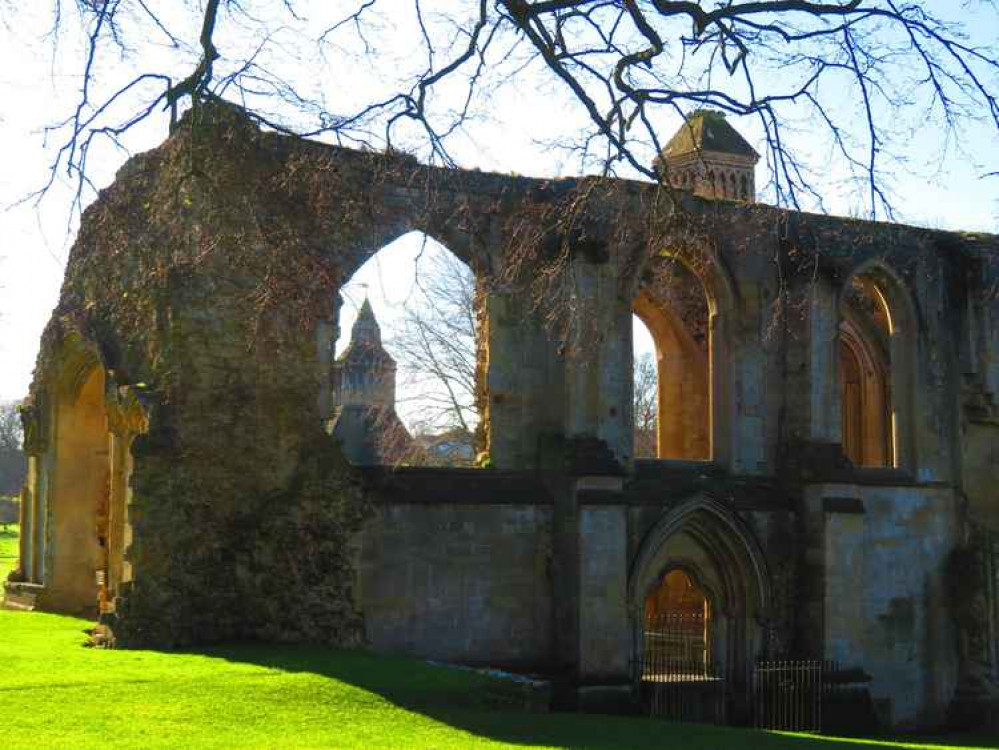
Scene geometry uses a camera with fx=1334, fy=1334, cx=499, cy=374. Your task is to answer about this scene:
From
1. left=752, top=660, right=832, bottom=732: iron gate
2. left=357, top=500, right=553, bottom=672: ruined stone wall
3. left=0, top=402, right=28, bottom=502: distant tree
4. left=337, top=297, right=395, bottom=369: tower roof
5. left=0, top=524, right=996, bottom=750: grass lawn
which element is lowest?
left=752, top=660, right=832, bottom=732: iron gate

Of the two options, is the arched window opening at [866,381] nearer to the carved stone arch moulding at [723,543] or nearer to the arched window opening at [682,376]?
Result: the arched window opening at [682,376]

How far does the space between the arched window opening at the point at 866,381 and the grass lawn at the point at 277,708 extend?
1254 cm

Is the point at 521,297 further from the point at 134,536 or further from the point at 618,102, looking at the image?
the point at 618,102

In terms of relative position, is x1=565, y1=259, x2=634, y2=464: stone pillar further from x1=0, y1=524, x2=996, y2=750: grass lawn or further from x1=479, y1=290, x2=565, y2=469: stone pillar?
x1=0, y1=524, x2=996, y2=750: grass lawn

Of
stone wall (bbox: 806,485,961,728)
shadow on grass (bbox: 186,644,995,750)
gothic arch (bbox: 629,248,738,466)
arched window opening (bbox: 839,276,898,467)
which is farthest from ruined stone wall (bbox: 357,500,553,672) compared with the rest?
arched window opening (bbox: 839,276,898,467)

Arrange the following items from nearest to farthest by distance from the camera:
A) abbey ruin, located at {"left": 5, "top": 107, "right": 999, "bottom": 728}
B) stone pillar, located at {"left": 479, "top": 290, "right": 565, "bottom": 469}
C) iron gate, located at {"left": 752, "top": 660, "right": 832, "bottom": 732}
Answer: abbey ruin, located at {"left": 5, "top": 107, "right": 999, "bottom": 728} < stone pillar, located at {"left": 479, "top": 290, "right": 565, "bottom": 469} < iron gate, located at {"left": 752, "top": 660, "right": 832, "bottom": 732}

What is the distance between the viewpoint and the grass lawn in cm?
984

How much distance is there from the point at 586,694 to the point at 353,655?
353 centimetres

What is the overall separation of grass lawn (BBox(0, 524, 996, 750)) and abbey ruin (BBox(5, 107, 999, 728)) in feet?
4.45

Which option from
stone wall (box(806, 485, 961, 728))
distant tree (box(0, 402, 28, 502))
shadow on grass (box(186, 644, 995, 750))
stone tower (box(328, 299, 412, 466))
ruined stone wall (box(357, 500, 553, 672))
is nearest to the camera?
shadow on grass (box(186, 644, 995, 750))

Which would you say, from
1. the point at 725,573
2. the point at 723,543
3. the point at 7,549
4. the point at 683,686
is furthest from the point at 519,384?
the point at 7,549

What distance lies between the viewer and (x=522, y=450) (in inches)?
651

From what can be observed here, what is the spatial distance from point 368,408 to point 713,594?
1556 centimetres

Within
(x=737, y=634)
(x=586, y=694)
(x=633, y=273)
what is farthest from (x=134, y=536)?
(x=737, y=634)
